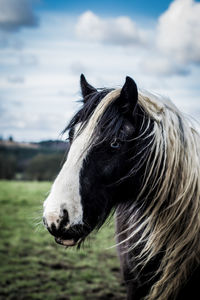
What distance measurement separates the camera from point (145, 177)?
6.66 feet

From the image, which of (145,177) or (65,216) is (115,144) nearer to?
(145,177)

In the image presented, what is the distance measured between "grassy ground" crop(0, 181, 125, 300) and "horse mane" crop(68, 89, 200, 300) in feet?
2.45

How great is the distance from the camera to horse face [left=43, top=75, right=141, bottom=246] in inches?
64.4

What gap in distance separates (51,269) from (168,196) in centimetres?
403

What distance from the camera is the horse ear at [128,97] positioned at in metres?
1.85

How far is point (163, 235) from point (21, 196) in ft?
38.9

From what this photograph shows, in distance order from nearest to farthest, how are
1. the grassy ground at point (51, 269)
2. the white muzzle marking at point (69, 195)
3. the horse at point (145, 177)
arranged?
the white muzzle marking at point (69, 195) → the horse at point (145, 177) → the grassy ground at point (51, 269)

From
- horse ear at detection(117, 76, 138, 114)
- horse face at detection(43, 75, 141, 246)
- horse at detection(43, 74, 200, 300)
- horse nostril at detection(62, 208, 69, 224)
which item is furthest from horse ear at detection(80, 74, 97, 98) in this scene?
horse nostril at detection(62, 208, 69, 224)

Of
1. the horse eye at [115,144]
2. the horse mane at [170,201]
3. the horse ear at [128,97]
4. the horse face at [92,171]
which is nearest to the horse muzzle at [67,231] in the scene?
the horse face at [92,171]

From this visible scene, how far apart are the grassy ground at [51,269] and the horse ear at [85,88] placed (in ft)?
4.33

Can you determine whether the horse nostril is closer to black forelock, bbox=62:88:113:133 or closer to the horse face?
the horse face

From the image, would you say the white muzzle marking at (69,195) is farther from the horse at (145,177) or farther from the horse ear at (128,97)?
the horse ear at (128,97)

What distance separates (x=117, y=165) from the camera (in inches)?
73.8

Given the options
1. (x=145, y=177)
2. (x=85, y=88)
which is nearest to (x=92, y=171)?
(x=145, y=177)
